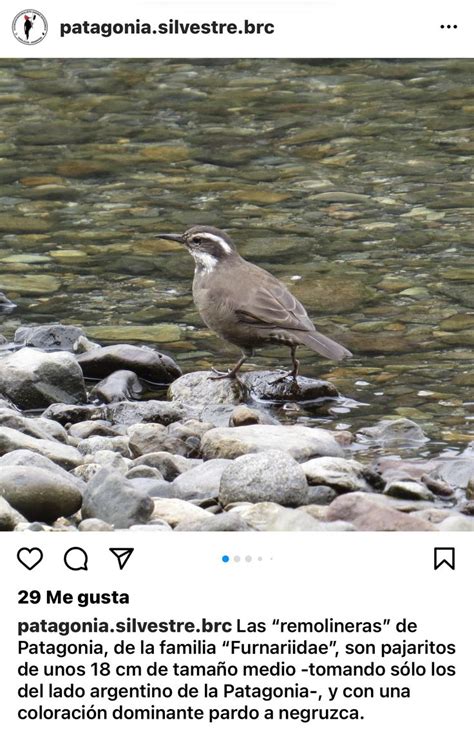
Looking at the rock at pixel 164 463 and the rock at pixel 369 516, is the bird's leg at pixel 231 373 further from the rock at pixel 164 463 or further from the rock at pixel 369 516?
the rock at pixel 369 516

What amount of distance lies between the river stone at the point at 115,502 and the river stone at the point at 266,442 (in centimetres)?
121

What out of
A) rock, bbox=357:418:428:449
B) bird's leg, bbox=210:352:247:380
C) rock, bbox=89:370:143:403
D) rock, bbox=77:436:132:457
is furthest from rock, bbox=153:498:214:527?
bird's leg, bbox=210:352:247:380

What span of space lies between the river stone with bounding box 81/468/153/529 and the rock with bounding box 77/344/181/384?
3.02 m

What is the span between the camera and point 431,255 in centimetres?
1188

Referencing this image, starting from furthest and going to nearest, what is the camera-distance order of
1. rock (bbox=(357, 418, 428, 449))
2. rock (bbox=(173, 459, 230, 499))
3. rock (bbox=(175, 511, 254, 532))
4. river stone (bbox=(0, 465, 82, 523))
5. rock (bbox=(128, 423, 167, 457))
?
rock (bbox=(357, 418, 428, 449))
rock (bbox=(128, 423, 167, 457))
rock (bbox=(173, 459, 230, 499))
river stone (bbox=(0, 465, 82, 523))
rock (bbox=(175, 511, 254, 532))

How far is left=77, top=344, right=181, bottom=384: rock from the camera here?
30.0ft
